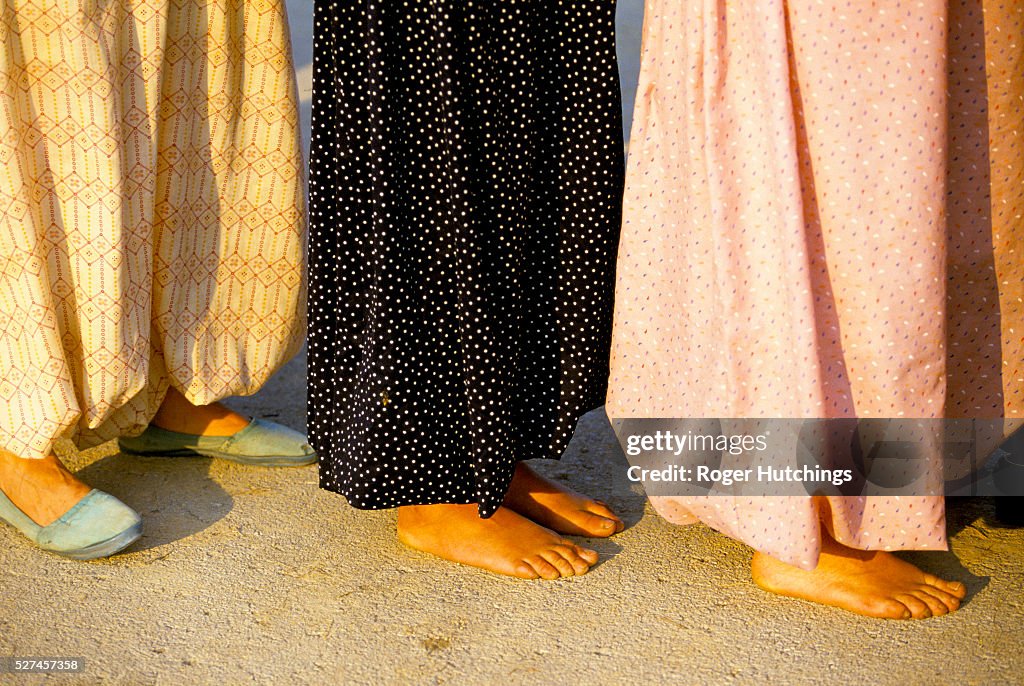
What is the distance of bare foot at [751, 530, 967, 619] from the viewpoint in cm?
172

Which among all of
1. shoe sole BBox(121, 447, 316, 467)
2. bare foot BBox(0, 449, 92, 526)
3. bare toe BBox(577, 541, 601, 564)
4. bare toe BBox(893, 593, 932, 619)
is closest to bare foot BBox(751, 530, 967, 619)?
bare toe BBox(893, 593, 932, 619)

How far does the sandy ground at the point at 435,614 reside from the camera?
64.0 inches

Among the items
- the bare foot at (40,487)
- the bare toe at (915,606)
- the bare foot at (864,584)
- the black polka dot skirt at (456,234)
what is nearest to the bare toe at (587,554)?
the black polka dot skirt at (456,234)

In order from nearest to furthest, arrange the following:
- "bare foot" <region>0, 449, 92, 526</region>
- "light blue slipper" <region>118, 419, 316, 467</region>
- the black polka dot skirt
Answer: the black polka dot skirt, "bare foot" <region>0, 449, 92, 526</region>, "light blue slipper" <region>118, 419, 316, 467</region>

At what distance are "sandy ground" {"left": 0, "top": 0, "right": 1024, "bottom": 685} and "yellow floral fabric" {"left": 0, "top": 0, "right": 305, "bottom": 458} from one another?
28cm

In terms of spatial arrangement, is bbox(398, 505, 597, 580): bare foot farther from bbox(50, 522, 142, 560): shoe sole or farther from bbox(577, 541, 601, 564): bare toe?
bbox(50, 522, 142, 560): shoe sole

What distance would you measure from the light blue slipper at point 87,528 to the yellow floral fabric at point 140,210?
0.14m

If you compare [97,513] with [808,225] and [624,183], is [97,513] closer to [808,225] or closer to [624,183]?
[624,183]

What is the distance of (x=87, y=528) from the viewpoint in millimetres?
1929

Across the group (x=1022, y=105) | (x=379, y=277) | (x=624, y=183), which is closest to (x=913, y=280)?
(x=1022, y=105)

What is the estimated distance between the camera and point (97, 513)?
195cm

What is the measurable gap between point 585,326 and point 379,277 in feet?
1.23

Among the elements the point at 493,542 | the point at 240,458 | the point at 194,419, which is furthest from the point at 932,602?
the point at 194,419

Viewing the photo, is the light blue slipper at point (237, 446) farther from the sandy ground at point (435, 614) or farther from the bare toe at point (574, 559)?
the bare toe at point (574, 559)
